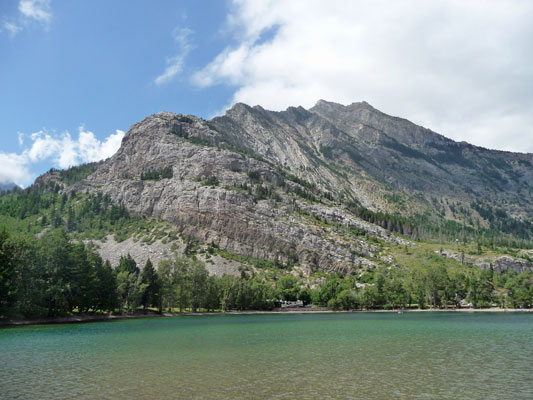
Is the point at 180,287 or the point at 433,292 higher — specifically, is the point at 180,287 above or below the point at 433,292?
above

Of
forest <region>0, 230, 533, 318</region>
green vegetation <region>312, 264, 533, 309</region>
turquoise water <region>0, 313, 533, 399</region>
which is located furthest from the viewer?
green vegetation <region>312, 264, 533, 309</region>

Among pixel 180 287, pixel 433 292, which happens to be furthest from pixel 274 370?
pixel 433 292

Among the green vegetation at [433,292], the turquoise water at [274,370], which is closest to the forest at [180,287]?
the green vegetation at [433,292]

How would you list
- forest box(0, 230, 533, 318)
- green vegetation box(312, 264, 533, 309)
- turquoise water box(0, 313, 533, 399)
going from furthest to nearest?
green vegetation box(312, 264, 533, 309)
forest box(0, 230, 533, 318)
turquoise water box(0, 313, 533, 399)

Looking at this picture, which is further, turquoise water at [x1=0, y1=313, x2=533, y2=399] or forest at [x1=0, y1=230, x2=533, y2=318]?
forest at [x1=0, y1=230, x2=533, y2=318]

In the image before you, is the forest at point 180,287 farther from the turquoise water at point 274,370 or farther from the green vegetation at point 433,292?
the turquoise water at point 274,370

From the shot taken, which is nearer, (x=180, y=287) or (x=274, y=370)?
(x=274, y=370)

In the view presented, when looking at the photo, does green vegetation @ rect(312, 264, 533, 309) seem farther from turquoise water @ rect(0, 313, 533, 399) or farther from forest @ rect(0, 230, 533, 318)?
turquoise water @ rect(0, 313, 533, 399)

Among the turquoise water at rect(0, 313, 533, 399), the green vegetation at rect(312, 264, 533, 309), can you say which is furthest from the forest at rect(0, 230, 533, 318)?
the turquoise water at rect(0, 313, 533, 399)

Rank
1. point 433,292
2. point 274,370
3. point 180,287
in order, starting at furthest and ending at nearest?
point 433,292 → point 180,287 → point 274,370

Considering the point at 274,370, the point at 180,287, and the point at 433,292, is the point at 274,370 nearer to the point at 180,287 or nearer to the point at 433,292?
the point at 180,287

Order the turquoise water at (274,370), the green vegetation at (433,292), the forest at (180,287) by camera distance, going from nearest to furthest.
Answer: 1. the turquoise water at (274,370)
2. the forest at (180,287)
3. the green vegetation at (433,292)

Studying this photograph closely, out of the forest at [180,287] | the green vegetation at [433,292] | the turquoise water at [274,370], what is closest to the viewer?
Answer: the turquoise water at [274,370]

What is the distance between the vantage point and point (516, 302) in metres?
147
